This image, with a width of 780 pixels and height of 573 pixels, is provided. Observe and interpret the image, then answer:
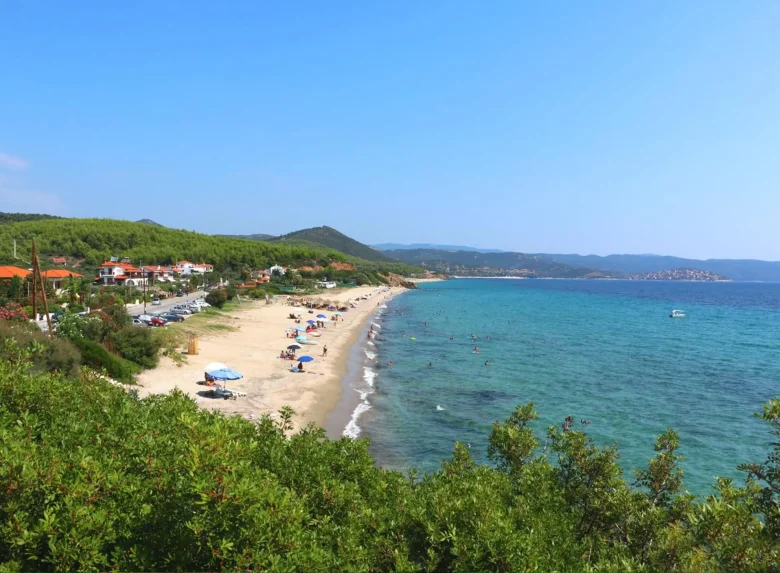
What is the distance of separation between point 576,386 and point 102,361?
28.6 m

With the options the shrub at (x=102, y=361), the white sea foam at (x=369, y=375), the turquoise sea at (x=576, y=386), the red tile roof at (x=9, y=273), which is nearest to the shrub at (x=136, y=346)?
the shrub at (x=102, y=361)

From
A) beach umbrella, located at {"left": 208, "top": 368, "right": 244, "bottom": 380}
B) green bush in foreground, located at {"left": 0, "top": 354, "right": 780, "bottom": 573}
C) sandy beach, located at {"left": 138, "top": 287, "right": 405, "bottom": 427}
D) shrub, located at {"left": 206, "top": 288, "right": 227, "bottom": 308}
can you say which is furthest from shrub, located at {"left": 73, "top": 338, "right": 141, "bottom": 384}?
shrub, located at {"left": 206, "top": 288, "right": 227, "bottom": 308}

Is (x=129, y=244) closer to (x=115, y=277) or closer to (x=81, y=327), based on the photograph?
(x=115, y=277)

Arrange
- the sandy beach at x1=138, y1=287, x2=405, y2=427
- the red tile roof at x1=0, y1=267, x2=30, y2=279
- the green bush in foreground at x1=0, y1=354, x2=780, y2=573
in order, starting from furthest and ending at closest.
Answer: the red tile roof at x1=0, y1=267, x2=30, y2=279 < the sandy beach at x1=138, y1=287, x2=405, y2=427 < the green bush in foreground at x1=0, y1=354, x2=780, y2=573

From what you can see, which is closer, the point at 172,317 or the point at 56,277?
the point at 172,317

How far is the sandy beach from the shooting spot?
2538 cm

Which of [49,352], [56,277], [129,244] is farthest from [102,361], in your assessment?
[129,244]

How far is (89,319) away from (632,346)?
163 ft

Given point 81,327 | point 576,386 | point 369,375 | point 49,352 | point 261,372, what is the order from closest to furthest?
point 49,352 < point 81,327 < point 261,372 < point 576,386 < point 369,375

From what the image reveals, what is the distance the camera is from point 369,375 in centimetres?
3606

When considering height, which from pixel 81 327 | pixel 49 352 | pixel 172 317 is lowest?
pixel 172 317

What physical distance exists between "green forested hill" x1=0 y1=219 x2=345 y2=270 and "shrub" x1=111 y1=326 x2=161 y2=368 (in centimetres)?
6966

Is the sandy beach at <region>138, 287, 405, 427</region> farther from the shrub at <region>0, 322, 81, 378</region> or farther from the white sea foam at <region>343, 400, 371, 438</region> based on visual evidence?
the shrub at <region>0, 322, 81, 378</region>

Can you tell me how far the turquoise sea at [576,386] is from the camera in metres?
22.6
